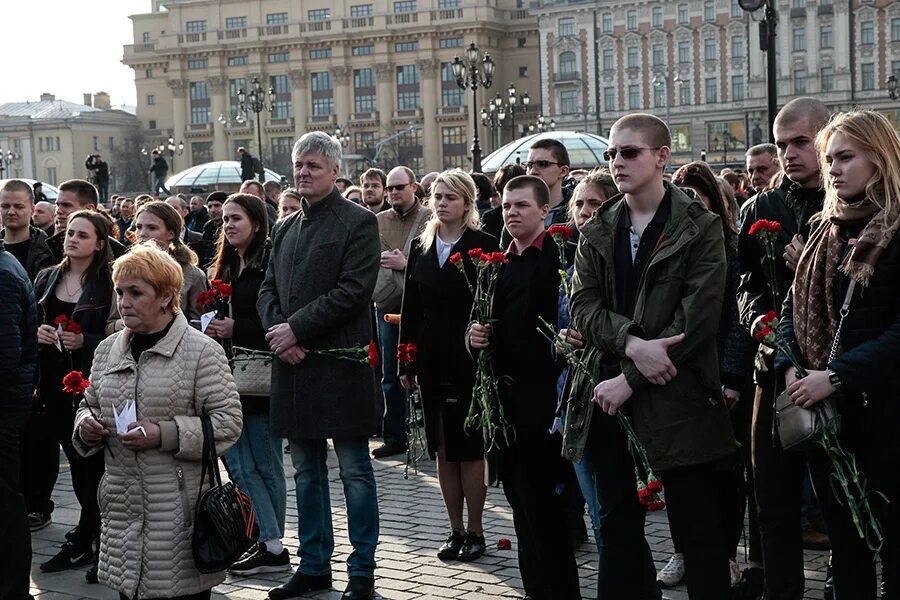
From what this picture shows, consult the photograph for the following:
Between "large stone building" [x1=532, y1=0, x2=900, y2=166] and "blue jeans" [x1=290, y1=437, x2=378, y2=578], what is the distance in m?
72.3

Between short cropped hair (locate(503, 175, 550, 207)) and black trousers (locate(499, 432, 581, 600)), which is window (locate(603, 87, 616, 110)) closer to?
short cropped hair (locate(503, 175, 550, 207))

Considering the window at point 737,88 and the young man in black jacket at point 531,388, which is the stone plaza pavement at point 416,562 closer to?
the young man in black jacket at point 531,388

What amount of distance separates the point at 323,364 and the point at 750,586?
7.62 feet

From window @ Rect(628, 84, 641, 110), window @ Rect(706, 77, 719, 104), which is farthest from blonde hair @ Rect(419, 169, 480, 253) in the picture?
window @ Rect(628, 84, 641, 110)

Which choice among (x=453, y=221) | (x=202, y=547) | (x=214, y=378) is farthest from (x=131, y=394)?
(x=453, y=221)

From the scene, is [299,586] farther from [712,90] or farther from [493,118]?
[712,90]

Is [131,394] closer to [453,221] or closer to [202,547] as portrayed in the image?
[202,547]

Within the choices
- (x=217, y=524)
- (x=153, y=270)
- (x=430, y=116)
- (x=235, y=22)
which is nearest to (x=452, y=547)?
(x=217, y=524)

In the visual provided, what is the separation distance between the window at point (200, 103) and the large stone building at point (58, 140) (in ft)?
21.6

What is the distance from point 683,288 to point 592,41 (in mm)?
89277

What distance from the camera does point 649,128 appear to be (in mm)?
4961

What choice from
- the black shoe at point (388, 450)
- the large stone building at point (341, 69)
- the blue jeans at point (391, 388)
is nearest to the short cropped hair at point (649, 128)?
the blue jeans at point (391, 388)

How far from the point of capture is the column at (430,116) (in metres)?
105

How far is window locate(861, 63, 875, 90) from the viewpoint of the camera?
265 ft
